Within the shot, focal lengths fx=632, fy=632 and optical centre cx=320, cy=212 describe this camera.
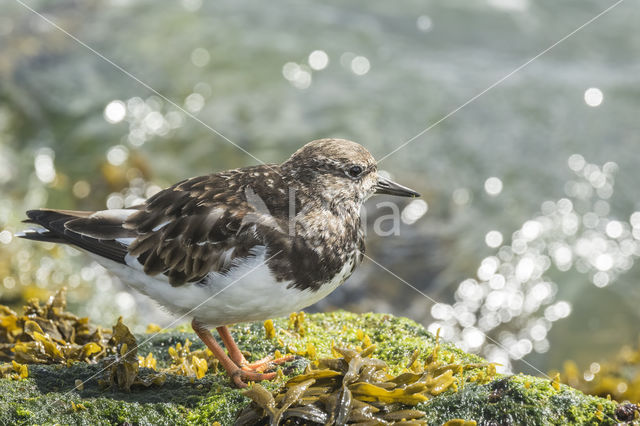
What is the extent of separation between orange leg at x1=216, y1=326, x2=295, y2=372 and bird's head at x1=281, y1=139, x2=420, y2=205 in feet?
3.49

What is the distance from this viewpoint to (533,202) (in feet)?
29.5

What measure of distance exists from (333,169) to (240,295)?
43.0 inches

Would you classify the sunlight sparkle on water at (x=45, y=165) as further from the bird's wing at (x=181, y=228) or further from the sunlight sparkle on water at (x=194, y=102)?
the bird's wing at (x=181, y=228)

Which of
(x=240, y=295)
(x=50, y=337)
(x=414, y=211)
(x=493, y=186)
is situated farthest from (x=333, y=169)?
(x=493, y=186)

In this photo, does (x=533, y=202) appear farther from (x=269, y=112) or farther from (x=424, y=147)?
(x=269, y=112)

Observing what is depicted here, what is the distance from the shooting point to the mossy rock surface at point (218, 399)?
3.10 meters

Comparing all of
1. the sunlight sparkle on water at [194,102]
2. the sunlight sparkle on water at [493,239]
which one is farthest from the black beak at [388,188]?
the sunlight sparkle on water at [194,102]

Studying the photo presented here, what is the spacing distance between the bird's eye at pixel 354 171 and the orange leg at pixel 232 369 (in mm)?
1370

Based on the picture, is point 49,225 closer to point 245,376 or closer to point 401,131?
point 245,376

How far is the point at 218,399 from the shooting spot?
136 inches

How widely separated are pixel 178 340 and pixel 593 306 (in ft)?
17.5

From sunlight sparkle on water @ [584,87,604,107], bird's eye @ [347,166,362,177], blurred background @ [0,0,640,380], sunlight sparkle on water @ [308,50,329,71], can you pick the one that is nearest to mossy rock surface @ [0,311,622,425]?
bird's eye @ [347,166,362,177]

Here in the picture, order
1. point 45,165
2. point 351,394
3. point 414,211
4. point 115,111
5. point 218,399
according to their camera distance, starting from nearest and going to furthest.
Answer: point 351,394
point 218,399
point 414,211
point 45,165
point 115,111

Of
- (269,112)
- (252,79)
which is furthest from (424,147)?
(252,79)
